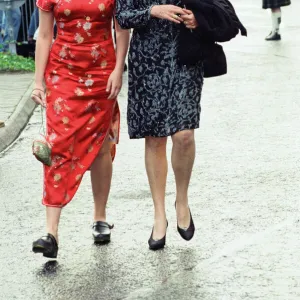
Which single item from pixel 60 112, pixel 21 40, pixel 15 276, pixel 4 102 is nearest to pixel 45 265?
pixel 15 276

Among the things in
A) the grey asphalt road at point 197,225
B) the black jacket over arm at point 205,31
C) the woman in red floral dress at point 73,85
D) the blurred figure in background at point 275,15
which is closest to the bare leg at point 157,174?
the grey asphalt road at point 197,225

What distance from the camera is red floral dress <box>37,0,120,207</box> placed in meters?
6.36

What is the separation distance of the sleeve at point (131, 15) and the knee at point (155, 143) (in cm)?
66

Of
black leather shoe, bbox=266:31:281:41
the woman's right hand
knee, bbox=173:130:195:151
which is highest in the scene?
the woman's right hand

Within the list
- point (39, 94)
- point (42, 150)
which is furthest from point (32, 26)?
point (42, 150)

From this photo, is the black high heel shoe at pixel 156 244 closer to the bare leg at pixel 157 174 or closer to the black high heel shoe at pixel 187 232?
the bare leg at pixel 157 174

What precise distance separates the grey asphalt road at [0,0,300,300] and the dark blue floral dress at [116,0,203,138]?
0.72 metres

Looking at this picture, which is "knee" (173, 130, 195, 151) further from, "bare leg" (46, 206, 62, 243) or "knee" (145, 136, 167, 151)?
"bare leg" (46, 206, 62, 243)

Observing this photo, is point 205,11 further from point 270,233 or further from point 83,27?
point 270,233

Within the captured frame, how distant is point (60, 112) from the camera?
647 cm

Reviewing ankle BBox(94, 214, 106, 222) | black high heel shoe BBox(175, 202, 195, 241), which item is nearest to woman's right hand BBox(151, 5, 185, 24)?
black high heel shoe BBox(175, 202, 195, 241)

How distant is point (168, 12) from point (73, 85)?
2.19 ft

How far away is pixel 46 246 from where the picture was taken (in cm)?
631

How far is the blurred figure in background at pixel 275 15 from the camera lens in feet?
61.6
